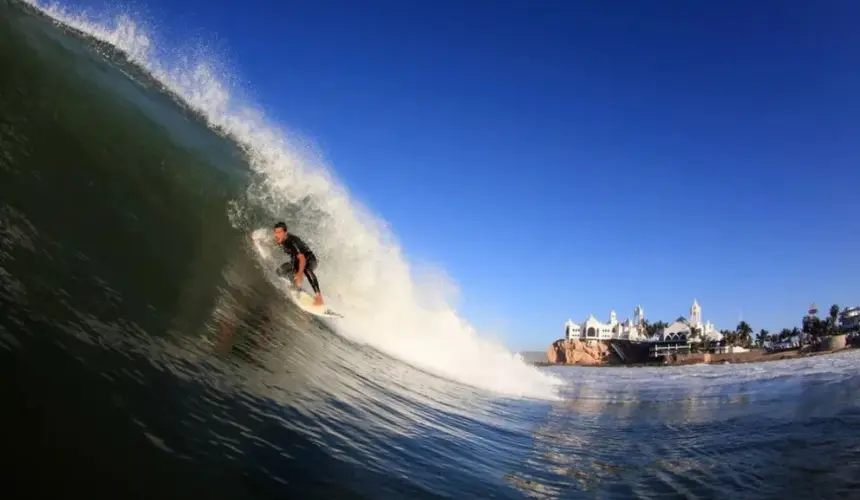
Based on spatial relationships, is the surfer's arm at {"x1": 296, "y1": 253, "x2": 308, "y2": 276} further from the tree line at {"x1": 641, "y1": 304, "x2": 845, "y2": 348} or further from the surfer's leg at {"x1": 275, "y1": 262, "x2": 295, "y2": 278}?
the tree line at {"x1": 641, "y1": 304, "x2": 845, "y2": 348}

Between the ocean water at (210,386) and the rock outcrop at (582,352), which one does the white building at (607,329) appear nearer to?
the rock outcrop at (582,352)

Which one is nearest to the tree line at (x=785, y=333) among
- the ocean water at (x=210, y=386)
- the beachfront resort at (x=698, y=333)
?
the beachfront resort at (x=698, y=333)

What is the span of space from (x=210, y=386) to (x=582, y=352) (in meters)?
127

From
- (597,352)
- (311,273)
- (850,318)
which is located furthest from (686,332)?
(311,273)

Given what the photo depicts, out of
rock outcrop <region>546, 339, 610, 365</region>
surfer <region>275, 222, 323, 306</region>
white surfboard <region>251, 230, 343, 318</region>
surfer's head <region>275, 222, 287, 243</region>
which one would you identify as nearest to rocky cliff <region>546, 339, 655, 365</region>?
rock outcrop <region>546, 339, 610, 365</region>

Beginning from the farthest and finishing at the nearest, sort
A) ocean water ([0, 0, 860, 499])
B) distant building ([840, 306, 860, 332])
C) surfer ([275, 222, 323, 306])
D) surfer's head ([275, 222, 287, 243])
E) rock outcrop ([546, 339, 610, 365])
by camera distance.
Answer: rock outcrop ([546, 339, 610, 365]), distant building ([840, 306, 860, 332]), surfer ([275, 222, 323, 306]), surfer's head ([275, 222, 287, 243]), ocean water ([0, 0, 860, 499])

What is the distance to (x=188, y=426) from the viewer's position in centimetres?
394

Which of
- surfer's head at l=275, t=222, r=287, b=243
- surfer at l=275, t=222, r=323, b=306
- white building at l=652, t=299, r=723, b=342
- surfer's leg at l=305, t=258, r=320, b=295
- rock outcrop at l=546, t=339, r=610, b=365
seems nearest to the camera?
surfer's head at l=275, t=222, r=287, b=243

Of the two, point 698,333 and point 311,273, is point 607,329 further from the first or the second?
point 311,273

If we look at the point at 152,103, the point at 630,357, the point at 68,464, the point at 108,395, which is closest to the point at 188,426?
the point at 108,395

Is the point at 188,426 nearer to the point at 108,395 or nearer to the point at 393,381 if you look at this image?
the point at 108,395

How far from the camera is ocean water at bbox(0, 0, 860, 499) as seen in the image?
3.53 meters

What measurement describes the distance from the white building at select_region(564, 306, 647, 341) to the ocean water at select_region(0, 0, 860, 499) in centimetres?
12818

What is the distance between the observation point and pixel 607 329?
457 feet
